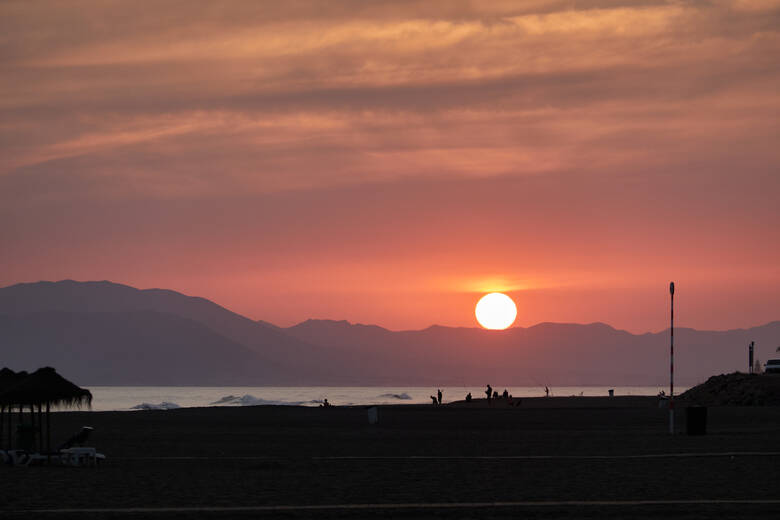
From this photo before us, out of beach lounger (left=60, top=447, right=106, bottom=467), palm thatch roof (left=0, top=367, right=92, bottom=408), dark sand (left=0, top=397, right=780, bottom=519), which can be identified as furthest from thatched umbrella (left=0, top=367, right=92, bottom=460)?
dark sand (left=0, top=397, right=780, bottom=519)

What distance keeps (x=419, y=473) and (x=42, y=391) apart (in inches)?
403

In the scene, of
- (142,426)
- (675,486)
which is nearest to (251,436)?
(142,426)

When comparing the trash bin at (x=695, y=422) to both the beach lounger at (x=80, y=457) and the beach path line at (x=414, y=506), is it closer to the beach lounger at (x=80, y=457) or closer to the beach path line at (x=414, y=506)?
the beach path line at (x=414, y=506)

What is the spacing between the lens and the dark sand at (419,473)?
19.5 metres

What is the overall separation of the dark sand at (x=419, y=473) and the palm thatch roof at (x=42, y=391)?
81.5 inches

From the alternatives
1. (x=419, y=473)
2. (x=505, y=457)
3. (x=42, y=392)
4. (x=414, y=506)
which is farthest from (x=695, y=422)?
(x=414, y=506)

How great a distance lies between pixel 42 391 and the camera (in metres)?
29.5

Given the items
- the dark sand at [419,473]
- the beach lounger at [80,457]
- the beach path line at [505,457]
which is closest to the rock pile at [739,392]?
the dark sand at [419,473]

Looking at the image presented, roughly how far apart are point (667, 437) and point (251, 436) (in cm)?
1592

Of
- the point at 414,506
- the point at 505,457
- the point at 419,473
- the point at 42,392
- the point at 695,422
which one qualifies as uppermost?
the point at 42,392

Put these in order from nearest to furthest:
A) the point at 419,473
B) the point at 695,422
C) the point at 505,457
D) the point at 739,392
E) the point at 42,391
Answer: the point at 419,473, the point at 42,391, the point at 505,457, the point at 695,422, the point at 739,392

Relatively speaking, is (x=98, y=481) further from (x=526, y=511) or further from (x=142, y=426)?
(x=142, y=426)

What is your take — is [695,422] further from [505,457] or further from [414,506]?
[414,506]

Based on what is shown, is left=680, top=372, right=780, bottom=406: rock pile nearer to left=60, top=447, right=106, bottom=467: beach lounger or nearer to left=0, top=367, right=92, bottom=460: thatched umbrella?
left=0, top=367, right=92, bottom=460: thatched umbrella
